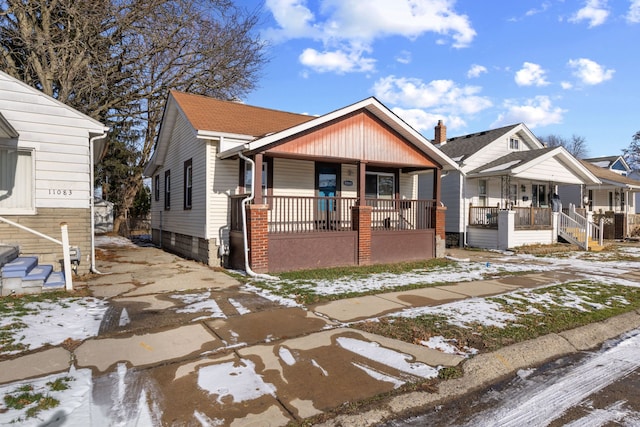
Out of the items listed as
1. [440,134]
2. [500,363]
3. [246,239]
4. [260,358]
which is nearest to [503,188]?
[440,134]

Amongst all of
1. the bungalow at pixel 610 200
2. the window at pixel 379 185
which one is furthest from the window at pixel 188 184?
the bungalow at pixel 610 200

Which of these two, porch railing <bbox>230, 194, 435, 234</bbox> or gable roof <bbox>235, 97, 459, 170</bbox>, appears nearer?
gable roof <bbox>235, 97, 459, 170</bbox>

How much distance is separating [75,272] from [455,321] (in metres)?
7.77

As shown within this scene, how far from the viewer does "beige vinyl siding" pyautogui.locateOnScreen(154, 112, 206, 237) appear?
1075 centimetres

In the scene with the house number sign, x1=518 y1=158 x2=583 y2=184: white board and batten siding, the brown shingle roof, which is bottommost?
the house number sign

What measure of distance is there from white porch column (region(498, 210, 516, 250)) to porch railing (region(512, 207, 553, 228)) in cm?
53

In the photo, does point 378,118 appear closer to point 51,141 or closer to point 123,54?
point 51,141

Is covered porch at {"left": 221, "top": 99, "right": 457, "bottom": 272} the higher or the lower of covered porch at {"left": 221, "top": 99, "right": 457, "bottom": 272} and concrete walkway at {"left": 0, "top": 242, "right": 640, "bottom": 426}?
the higher

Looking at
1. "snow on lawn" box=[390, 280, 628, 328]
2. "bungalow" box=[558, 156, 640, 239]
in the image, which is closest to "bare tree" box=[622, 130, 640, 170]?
"bungalow" box=[558, 156, 640, 239]

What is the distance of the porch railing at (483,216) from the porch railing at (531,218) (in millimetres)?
845

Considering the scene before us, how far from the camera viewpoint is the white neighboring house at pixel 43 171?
767 cm

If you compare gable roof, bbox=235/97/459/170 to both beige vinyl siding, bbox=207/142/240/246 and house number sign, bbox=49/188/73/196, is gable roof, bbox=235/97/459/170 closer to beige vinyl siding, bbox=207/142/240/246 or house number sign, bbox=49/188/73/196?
beige vinyl siding, bbox=207/142/240/246

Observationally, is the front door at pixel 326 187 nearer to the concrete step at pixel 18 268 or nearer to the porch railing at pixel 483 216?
the concrete step at pixel 18 268

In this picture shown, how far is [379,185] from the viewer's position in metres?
13.4
